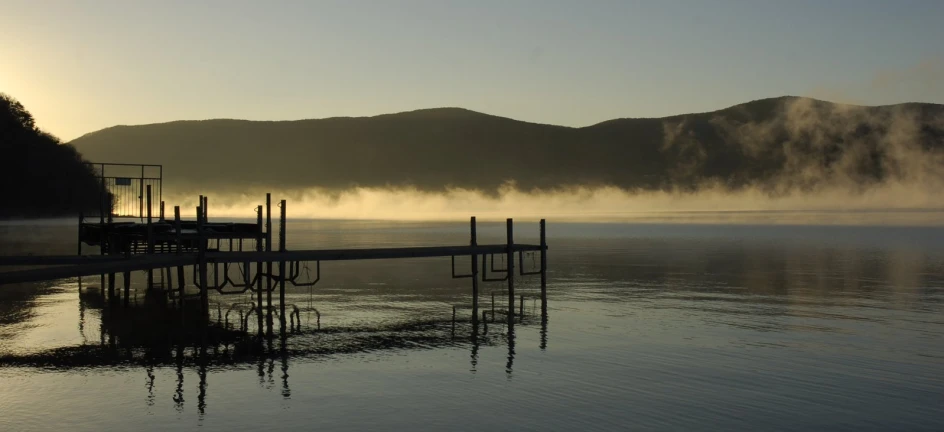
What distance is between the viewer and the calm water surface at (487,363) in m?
14.6

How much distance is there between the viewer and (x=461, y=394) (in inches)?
636

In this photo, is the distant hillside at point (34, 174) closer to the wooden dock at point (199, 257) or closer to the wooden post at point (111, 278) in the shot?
the wooden post at point (111, 278)

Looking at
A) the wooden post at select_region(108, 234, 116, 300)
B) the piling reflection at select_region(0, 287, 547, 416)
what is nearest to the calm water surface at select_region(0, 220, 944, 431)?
the piling reflection at select_region(0, 287, 547, 416)

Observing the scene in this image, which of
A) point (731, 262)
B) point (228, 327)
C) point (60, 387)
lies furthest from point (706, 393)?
point (731, 262)

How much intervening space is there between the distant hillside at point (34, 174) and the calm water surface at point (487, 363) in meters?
90.7

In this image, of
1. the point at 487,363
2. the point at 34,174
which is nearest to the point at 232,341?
the point at 487,363

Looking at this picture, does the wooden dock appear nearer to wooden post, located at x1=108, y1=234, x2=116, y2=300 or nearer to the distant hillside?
wooden post, located at x1=108, y1=234, x2=116, y2=300

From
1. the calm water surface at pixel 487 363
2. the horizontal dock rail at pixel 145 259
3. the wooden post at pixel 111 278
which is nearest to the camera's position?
the calm water surface at pixel 487 363

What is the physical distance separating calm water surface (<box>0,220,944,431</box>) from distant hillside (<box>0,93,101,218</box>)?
298 ft

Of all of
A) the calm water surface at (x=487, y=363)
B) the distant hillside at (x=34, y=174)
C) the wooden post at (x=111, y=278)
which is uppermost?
the distant hillside at (x=34, y=174)

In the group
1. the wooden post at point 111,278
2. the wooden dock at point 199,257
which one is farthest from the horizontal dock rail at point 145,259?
the wooden post at point 111,278

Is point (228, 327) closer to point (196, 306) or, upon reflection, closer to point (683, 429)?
point (196, 306)

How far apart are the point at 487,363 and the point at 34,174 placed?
114 meters

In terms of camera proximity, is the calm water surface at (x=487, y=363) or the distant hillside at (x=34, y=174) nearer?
the calm water surface at (x=487, y=363)
